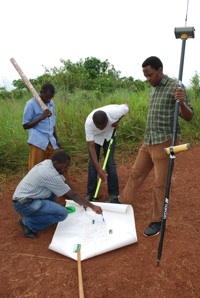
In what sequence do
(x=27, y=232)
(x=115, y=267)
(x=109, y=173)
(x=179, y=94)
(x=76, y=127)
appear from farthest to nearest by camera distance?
(x=76, y=127) < (x=109, y=173) < (x=27, y=232) < (x=115, y=267) < (x=179, y=94)

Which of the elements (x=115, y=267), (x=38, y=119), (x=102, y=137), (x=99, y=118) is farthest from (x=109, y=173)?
(x=115, y=267)

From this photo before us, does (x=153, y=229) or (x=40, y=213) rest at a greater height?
(x=40, y=213)

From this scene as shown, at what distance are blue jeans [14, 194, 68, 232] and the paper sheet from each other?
0.13 meters

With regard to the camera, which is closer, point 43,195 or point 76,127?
point 43,195

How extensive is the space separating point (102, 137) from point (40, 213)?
3.60 feet

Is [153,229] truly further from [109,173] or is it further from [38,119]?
[38,119]

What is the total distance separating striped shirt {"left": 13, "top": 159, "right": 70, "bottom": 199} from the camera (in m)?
2.77

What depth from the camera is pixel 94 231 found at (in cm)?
291

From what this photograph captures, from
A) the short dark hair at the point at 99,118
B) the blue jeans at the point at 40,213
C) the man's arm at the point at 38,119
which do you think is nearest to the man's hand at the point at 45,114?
the man's arm at the point at 38,119

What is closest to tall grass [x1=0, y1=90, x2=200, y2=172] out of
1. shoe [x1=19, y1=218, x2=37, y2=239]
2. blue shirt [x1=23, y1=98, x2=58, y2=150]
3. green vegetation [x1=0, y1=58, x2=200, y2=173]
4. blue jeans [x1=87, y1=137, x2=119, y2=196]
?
green vegetation [x1=0, y1=58, x2=200, y2=173]

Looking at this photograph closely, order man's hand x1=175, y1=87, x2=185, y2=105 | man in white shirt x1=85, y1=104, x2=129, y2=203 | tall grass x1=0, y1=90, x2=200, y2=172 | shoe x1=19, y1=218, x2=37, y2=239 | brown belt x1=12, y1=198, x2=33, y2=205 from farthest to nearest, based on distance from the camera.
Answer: tall grass x1=0, y1=90, x2=200, y2=172 < man in white shirt x1=85, y1=104, x2=129, y2=203 < shoe x1=19, y1=218, x2=37, y2=239 < brown belt x1=12, y1=198, x2=33, y2=205 < man's hand x1=175, y1=87, x2=185, y2=105

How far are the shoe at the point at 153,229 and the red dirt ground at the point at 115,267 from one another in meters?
0.06

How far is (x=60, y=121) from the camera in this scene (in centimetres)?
561

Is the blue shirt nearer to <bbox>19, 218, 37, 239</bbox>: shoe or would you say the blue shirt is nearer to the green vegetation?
<bbox>19, 218, 37, 239</bbox>: shoe
